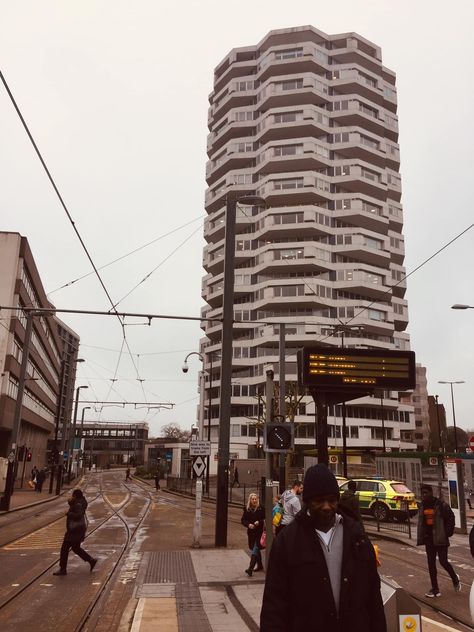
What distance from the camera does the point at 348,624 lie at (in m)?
3.01

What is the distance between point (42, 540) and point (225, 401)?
7.08 meters

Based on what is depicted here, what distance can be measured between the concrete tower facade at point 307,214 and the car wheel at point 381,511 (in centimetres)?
4291

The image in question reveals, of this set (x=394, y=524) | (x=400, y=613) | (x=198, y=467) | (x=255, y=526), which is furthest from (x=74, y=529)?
(x=394, y=524)

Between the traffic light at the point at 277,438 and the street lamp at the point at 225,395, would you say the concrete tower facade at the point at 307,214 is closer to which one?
the street lamp at the point at 225,395

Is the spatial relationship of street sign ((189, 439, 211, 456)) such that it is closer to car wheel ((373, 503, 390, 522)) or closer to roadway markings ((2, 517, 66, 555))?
roadway markings ((2, 517, 66, 555))

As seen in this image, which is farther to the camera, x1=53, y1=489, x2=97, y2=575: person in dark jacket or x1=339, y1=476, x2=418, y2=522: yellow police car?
x1=339, y1=476, x2=418, y2=522: yellow police car

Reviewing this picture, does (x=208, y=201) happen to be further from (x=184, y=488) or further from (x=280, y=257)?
(x=184, y=488)

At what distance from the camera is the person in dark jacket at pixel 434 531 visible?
30.9ft

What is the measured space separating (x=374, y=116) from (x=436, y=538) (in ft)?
294

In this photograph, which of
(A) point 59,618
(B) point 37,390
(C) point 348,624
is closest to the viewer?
(C) point 348,624

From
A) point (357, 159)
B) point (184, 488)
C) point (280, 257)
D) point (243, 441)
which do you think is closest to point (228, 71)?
point (357, 159)

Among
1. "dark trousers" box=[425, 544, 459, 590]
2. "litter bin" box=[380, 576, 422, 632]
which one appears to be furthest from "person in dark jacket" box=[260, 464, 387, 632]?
"dark trousers" box=[425, 544, 459, 590]

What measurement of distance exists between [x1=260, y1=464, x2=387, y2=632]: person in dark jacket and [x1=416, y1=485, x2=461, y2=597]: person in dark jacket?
687 cm

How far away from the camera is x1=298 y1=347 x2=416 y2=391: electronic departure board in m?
11.6
